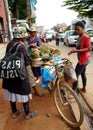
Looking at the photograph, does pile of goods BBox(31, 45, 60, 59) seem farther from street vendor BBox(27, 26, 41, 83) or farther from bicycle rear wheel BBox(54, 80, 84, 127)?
bicycle rear wheel BBox(54, 80, 84, 127)

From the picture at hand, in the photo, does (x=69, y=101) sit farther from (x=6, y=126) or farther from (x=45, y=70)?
(x=6, y=126)

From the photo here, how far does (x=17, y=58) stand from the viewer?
3.63 metres

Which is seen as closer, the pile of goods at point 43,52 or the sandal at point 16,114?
the sandal at point 16,114

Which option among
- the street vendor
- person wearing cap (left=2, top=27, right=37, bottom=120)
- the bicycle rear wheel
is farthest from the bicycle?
the street vendor

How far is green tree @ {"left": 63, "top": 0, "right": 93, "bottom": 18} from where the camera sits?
731 cm

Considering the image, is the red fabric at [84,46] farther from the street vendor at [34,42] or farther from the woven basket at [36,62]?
the street vendor at [34,42]

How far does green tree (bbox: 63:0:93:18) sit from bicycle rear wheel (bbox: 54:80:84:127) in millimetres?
4041

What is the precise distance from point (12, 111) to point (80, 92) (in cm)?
202

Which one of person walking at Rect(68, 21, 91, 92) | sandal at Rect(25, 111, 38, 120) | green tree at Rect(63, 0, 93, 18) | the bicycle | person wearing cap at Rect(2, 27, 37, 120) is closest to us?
person wearing cap at Rect(2, 27, 37, 120)

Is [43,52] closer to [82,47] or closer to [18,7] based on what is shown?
[82,47]

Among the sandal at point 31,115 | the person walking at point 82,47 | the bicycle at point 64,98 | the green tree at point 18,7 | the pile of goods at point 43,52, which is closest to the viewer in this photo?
the bicycle at point 64,98

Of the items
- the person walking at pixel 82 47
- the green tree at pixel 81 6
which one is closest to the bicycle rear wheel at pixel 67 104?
the person walking at pixel 82 47

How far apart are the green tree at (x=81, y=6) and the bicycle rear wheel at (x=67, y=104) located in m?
4.04

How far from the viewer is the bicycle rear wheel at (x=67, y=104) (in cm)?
384
